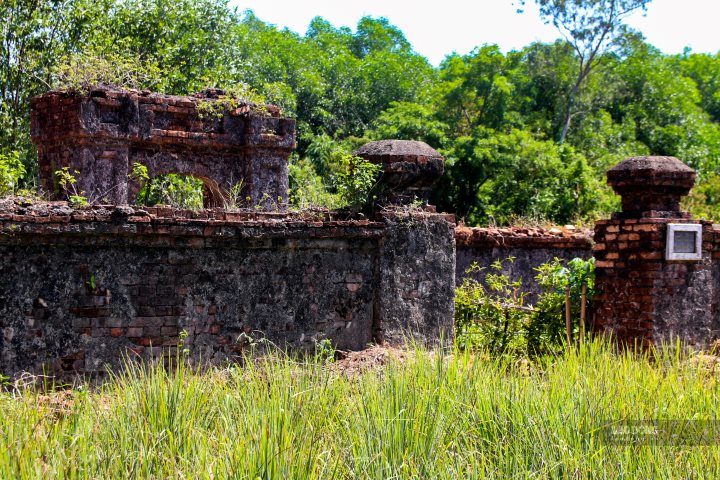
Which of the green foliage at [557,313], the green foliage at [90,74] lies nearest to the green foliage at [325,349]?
the green foliage at [557,313]

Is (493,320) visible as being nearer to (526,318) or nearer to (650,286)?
(526,318)

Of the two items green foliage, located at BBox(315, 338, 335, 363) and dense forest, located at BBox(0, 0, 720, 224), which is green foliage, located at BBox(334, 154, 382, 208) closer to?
dense forest, located at BBox(0, 0, 720, 224)

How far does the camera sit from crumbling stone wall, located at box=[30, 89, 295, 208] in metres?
10.7

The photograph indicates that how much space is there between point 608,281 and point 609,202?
11.3m

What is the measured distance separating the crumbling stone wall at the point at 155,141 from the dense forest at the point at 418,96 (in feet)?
1.46

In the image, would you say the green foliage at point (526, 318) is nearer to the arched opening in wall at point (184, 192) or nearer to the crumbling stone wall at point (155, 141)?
the crumbling stone wall at point (155, 141)

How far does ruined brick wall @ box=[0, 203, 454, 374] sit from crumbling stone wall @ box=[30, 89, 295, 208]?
383cm

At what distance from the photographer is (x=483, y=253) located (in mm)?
11734

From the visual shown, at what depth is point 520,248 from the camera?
1195cm

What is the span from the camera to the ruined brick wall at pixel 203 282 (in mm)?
5469

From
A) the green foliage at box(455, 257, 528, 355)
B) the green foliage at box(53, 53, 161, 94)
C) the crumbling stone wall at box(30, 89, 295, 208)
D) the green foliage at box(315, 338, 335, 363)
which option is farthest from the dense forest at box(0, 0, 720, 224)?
the green foliage at box(455, 257, 528, 355)

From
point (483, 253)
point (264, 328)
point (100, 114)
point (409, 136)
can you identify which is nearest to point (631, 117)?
point (409, 136)

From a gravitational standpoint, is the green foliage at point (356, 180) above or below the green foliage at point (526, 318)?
above

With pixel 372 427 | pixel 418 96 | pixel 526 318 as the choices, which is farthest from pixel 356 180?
pixel 418 96
